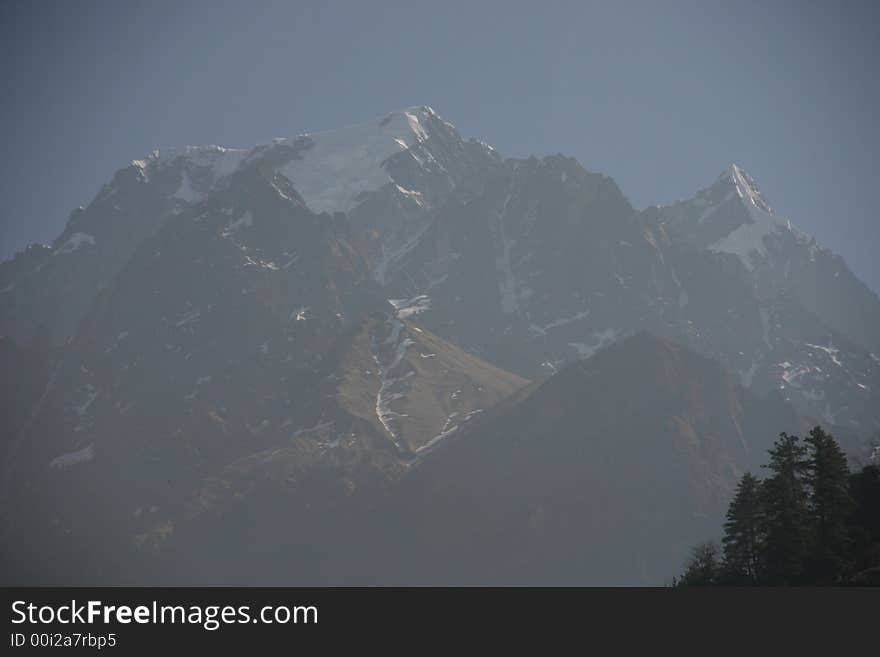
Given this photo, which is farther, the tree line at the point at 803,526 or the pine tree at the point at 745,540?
the pine tree at the point at 745,540

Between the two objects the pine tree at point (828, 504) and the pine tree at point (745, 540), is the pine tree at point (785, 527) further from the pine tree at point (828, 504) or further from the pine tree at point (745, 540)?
the pine tree at point (745, 540)

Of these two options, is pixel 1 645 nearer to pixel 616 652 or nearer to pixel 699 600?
pixel 616 652

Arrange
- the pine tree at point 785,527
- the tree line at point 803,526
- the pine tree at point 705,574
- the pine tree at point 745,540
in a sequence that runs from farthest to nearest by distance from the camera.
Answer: the pine tree at point 705,574
the pine tree at point 745,540
the pine tree at point 785,527
the tree line at point 803,526

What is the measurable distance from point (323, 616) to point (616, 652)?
85.5 ft

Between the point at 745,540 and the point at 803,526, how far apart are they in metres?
7.66

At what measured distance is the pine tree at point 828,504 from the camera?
123 meters

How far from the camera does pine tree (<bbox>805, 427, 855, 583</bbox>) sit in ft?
404

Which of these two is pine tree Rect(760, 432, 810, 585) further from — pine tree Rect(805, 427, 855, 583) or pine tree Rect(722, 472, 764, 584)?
pine tree Rect(722, 472, 764, 584)

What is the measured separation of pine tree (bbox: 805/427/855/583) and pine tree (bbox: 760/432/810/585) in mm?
1124

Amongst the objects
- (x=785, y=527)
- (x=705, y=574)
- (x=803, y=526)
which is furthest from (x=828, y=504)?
(x=705, y=574)

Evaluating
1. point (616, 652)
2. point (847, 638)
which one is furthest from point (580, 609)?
point (847, 638)

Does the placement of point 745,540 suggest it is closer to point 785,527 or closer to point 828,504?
point 785,527

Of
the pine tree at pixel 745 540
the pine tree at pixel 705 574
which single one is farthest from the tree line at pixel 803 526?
the pine tree at pixel 705 574

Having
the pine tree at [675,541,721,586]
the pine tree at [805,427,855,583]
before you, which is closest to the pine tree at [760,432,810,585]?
the pine tree at [805,427,855,583]
